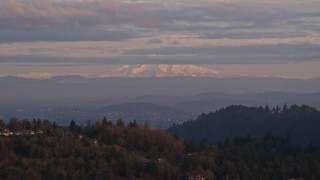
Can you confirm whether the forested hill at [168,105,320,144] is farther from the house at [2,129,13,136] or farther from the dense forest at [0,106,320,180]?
the house at [2,129,13,136]

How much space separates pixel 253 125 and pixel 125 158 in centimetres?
6548

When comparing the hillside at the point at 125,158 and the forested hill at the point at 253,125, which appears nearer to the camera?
the hillside at the point at 125,158

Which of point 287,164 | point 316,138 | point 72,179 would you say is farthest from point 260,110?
point 72,179

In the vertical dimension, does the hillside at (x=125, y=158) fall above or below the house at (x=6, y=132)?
below

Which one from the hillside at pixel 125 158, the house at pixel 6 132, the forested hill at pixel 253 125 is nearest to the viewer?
the hillside at pixel 125 158

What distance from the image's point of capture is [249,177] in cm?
4494

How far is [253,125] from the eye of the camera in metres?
109

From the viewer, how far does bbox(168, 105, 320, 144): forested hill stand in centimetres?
9744

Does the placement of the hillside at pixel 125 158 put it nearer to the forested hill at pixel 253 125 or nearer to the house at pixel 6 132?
the house at pixel 6 132

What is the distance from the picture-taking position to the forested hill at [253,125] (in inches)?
3836

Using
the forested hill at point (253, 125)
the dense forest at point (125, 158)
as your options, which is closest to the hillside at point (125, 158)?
the dense forest at point (125, 158)

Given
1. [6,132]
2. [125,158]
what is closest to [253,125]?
[6,132]

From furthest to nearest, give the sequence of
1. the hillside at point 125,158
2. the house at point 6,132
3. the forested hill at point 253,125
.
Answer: the forested hill at point 253,125
the house at point 6,132
the hillside at point 125,158

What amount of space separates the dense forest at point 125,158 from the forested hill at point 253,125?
3833 centimetres
